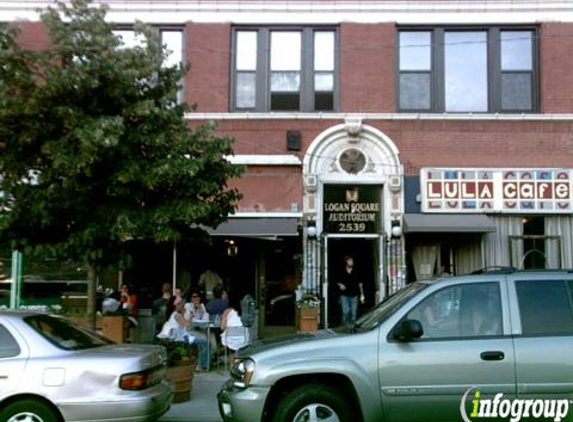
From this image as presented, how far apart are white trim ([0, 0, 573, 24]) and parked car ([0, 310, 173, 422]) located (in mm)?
9219

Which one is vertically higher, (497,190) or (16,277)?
(497,190)

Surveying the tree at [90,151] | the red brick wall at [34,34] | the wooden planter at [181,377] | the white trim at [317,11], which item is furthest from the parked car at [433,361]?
the red brick wall at [34,34]

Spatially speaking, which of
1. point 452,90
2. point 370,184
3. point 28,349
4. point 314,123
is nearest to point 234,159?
point 314,123

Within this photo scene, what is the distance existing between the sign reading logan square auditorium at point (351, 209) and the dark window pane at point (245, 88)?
8.37 ft

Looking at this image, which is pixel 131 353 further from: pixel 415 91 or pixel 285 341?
pixel 415 91

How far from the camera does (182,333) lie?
10.4m

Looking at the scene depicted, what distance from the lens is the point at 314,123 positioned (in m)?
13.4

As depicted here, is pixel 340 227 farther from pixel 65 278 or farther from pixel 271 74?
pixel 65 278

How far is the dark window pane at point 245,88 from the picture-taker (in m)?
13.8

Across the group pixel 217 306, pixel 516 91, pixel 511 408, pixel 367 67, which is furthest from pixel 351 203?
pixel 511 408

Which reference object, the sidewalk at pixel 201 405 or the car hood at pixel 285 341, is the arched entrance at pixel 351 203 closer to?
the sidewalk at pixel 201 405

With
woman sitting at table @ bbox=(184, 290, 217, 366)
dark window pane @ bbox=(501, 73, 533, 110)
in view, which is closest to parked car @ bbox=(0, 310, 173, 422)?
woman sitting at table @ bbox=(184, 290, 217, 366)

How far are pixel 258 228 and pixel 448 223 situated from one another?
12.3 feet

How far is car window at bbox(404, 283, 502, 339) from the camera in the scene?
223 inches
